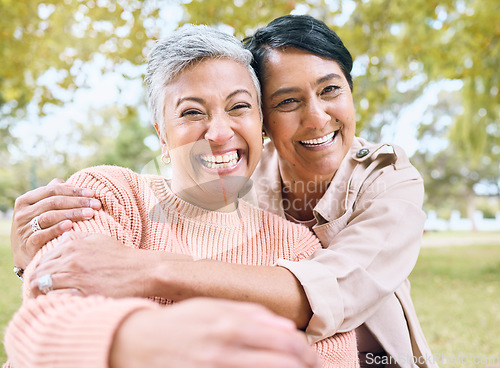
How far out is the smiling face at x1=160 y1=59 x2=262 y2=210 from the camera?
6.38 feet

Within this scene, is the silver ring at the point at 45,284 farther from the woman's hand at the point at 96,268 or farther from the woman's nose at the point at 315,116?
the woman's nose at the point at 315,116

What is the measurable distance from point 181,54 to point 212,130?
1.10 ft

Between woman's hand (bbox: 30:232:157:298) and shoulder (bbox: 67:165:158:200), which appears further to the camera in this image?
shoulder (bbox: 67:165:158:200)

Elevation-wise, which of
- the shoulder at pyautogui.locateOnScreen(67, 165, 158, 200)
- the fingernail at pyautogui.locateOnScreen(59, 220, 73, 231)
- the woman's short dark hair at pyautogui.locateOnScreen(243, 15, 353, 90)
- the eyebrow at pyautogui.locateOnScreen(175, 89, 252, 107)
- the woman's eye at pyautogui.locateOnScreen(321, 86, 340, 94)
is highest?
the woman's short dark hair at pyautogui.locateOnScreen(243, 15, 353, 90)

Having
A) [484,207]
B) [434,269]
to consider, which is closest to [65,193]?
[434,269]

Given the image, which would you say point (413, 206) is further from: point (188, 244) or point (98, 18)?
point (98, 18)

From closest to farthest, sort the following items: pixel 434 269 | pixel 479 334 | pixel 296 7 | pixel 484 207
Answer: pixel 296 7 < pixel 479 334 < pixel 434 269 < pixel 484 207

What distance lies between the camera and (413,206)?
7.23ft

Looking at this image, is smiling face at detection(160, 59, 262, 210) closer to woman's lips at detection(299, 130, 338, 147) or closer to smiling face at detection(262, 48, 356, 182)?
smiling face at detection(262, 48, 356, 182)

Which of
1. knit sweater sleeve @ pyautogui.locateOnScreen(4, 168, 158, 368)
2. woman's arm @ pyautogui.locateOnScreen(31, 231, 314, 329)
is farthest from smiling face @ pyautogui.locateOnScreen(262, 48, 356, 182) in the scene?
knit sweater sleeve @ pyautogui.locateOnScreen(4, 168, 158, 368)

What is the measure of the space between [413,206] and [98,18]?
14.3ft

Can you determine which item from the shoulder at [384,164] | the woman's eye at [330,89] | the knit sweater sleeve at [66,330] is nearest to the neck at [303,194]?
the shoulder at [384,164]

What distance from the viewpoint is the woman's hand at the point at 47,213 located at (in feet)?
5.49

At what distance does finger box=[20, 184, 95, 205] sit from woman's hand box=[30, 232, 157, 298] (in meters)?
0.29
